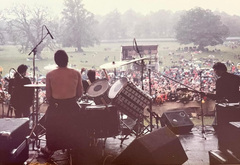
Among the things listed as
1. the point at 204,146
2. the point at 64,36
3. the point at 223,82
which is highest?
the point at 64,36

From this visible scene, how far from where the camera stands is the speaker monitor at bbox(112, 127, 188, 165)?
3.38 m

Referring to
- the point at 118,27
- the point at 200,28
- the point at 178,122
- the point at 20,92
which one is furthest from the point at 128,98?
the point at 200,28

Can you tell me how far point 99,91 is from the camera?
5.23 meters

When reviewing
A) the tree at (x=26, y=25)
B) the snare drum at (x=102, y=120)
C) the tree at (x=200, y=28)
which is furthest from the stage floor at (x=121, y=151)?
the tree at (x=26, y=25)

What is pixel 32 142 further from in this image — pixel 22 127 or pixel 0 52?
pixel 0 52

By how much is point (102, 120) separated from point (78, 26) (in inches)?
680

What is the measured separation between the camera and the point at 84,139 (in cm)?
398

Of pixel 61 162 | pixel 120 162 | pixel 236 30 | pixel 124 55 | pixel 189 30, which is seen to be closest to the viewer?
pixel 120 162

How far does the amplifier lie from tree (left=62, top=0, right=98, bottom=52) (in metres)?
14.7

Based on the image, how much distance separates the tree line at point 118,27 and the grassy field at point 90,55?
514 millimetres

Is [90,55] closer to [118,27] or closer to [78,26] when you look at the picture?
[78,26]

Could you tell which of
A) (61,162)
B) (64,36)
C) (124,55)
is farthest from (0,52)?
(61,162)

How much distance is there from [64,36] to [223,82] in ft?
51.8

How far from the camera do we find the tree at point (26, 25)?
1752cm
